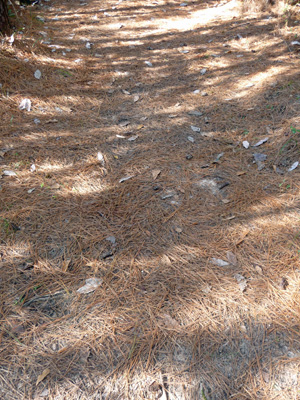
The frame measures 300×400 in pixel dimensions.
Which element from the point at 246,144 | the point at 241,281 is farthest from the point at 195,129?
the point at 241,281

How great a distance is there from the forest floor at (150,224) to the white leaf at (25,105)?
0.05 m

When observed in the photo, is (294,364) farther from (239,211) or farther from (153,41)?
(153,41)

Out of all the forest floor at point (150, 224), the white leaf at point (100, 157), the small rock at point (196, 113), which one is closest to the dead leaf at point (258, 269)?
the forest floor at point (150, 224)

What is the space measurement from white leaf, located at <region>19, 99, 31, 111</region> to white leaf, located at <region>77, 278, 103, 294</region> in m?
2.00

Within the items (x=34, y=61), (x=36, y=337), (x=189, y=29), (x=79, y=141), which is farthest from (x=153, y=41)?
(x=36, y=337)

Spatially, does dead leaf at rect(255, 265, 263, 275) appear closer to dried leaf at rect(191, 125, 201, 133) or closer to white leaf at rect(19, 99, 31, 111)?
dried leaf at rect(191, 125, 201, 133)

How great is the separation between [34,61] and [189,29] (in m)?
2.51

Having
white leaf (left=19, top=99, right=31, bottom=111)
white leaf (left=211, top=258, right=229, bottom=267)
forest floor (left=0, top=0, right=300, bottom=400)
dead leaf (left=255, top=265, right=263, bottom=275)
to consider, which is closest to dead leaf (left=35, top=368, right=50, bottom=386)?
forest floor (left=0, top=0, right=300, bottom=400)

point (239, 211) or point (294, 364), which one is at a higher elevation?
point (239, 211)

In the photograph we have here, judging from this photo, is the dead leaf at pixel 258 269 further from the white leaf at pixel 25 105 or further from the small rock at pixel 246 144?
the white leaf at pixel 25 105

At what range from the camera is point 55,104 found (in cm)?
309

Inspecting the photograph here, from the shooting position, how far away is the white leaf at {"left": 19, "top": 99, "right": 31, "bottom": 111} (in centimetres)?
295

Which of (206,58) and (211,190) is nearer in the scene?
(211,190)

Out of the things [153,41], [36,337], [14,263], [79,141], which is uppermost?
[153,41]
